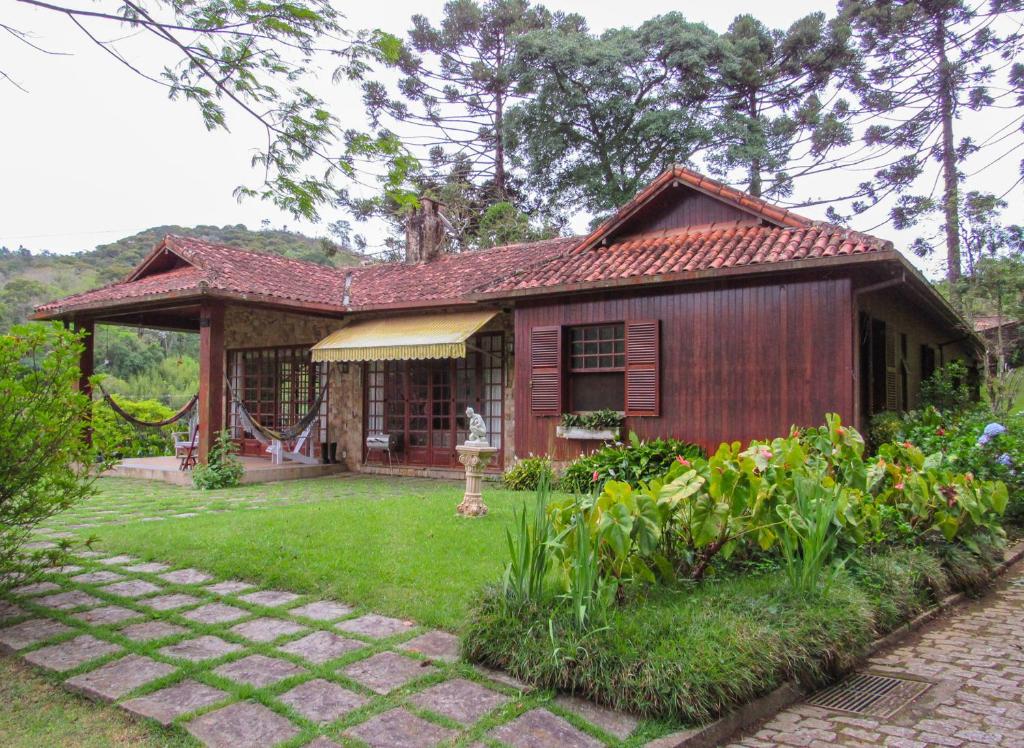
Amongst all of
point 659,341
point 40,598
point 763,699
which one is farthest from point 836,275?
point 40,598

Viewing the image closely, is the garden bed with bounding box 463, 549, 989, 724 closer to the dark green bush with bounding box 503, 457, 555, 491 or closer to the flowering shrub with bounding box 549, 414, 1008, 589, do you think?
the flowering shrub with bounding box 549, 414, 1008, 589

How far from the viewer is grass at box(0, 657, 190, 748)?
2805 millimetres

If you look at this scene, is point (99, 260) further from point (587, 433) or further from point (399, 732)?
point (399, 732)

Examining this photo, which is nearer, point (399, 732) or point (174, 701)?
point (399, 732)

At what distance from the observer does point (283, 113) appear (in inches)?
174

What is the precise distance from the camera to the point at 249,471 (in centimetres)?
1177

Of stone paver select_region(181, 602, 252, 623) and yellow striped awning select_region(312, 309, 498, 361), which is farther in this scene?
yellow striped awning select_region(312, 309, 498, 361)

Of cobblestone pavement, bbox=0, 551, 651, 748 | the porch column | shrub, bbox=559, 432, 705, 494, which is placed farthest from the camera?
the porch column

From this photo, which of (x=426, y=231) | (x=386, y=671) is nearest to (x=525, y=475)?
(x=386, y=671)

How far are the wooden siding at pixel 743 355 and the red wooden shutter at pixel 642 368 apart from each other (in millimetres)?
98

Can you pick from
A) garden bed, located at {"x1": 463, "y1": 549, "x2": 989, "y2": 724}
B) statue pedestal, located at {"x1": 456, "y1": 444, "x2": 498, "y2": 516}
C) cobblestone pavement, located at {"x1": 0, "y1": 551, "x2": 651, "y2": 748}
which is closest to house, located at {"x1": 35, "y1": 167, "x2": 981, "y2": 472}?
statue pedestal, located at {"x1": 456, "y1": 444, "x2": 498, "y2": 516}

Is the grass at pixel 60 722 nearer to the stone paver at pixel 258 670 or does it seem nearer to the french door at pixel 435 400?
the stone paver at pixel 258 670

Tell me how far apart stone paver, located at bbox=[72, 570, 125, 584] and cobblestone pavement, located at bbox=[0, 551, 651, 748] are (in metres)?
0.22

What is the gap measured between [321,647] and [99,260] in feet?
121
